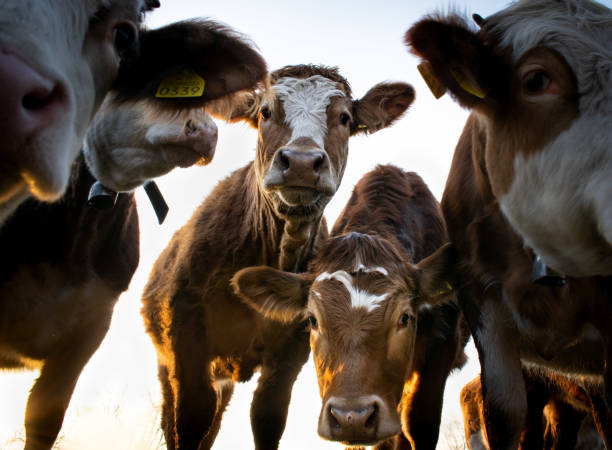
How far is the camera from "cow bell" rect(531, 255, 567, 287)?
9.12 ft

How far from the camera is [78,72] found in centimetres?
225

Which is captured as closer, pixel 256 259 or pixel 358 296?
pixel 358 296

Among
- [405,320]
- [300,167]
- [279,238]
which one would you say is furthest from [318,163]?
[405,320]

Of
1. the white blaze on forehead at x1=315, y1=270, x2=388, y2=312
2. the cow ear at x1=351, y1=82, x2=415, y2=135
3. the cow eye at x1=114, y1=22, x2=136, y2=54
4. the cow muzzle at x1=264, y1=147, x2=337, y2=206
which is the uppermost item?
the cow ear at x1=351, y1=82, x2=415, y2=135

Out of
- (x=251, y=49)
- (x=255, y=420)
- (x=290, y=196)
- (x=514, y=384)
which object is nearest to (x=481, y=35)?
(x=251, y=49)

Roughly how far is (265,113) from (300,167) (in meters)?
0.98

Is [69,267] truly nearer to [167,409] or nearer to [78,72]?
[78,72]

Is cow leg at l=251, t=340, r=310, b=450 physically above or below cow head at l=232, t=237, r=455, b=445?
below

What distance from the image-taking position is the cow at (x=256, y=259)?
4.05m

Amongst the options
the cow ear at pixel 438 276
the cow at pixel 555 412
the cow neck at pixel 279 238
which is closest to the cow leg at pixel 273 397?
the cow neck at pixel 279 238

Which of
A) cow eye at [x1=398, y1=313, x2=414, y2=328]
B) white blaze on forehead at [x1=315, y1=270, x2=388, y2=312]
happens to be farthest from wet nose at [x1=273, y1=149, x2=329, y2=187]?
cow eye at [x1=398, y1=313, x2=414, y2=328]

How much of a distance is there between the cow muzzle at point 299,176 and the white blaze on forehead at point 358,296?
1.72 ft

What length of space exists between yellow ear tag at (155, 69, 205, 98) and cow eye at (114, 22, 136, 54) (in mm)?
282

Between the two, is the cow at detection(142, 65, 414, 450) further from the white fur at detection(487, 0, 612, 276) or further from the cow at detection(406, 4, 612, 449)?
the white fur at detection(487, 0, 612, 276)
